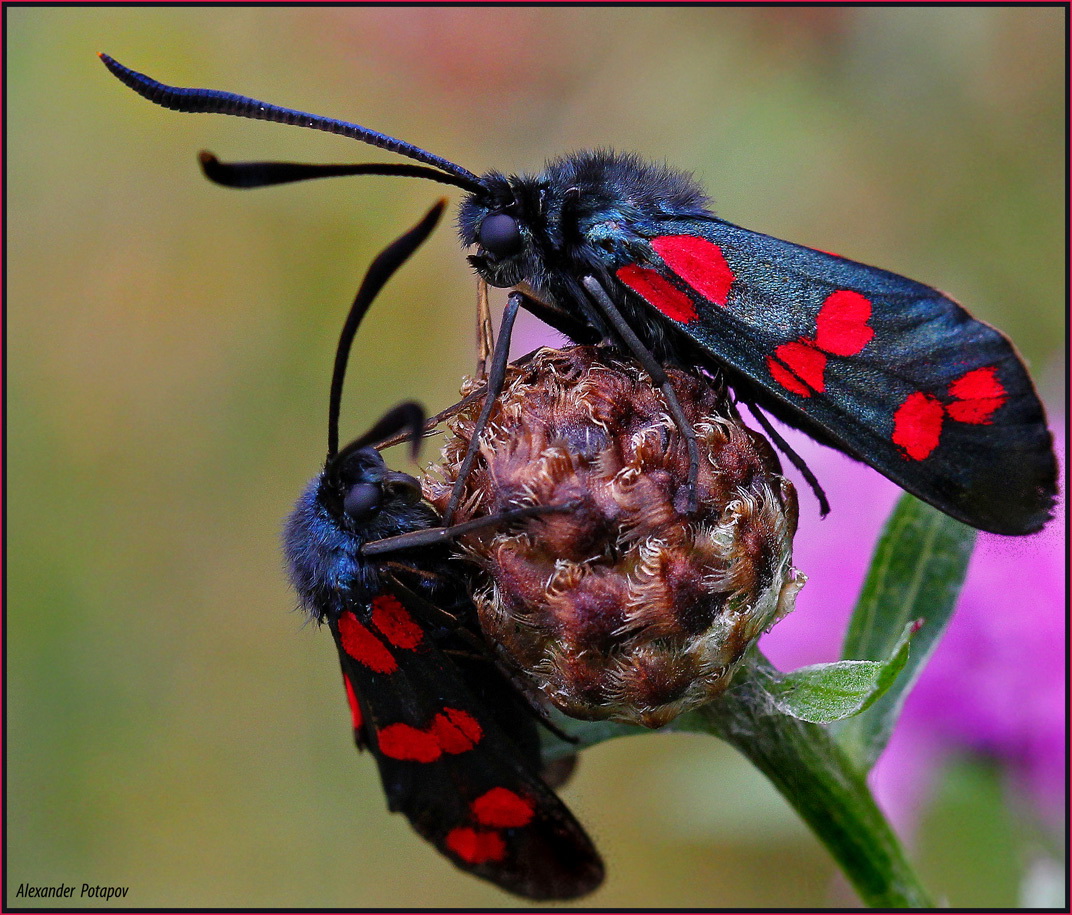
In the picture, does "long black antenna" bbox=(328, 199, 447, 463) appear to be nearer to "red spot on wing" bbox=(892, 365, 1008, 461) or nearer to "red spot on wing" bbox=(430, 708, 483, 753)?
"red spot on wing" bbox=(430, 708, 483, 753)

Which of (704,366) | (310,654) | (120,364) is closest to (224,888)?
(310,654)

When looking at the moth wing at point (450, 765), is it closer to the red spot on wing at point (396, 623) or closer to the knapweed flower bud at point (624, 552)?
the red spot on wing at point (396, 623)

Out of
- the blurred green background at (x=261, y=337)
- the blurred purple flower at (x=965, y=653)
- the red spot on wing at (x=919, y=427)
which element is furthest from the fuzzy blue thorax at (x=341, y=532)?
the blurred green background at (x=261, y=337)

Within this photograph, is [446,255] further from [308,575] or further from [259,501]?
[308,575]

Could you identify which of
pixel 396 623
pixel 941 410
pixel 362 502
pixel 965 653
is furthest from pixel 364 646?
pixel 965 653

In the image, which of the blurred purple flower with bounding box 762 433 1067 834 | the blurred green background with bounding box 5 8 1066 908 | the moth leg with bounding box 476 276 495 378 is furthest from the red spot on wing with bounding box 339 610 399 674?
the blurred green background with bounding box 5 8 1066 908

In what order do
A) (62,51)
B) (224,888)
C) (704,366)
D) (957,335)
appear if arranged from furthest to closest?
(62,51) < (224,888) < (704,366) < (957,335)
